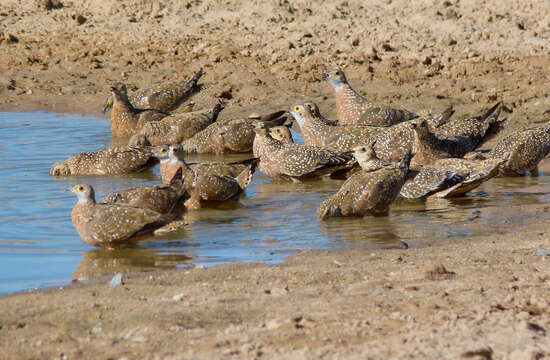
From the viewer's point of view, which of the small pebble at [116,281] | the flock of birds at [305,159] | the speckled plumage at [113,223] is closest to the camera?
the small pebble at [116,281]

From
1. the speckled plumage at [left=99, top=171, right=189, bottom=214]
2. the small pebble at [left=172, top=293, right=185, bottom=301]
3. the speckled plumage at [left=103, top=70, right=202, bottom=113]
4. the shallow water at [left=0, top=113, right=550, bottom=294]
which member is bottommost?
the shallow water at [left=0, top=113, right=550, bottom=294]

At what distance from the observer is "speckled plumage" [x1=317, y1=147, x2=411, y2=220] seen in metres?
8.59

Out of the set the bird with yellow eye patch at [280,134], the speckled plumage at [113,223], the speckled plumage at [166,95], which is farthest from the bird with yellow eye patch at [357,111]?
the speckled plumage at [113,223]

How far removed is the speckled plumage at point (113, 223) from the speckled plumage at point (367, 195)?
1.82 meters

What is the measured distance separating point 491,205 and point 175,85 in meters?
7.49

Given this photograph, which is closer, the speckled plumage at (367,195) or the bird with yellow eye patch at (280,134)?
the speckled plumage at (367,195)

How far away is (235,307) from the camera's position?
210 inches

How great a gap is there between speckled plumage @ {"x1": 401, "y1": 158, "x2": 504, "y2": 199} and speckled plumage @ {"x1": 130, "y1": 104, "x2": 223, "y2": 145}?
16.7 feet

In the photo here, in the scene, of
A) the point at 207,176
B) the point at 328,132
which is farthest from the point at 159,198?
the point at 328,132

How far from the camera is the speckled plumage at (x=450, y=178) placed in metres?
9.30

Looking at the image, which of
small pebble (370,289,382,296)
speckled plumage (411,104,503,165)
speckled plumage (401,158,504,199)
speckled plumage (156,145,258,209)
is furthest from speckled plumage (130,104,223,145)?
small pebble (370,289,382,296)

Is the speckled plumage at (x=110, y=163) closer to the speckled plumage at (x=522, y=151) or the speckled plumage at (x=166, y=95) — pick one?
the speckled plumage at (x=166, y=95)

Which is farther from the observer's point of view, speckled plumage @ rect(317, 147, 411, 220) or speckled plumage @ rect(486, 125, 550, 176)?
speckled plumage @ rect(486, 125, 550, 176)

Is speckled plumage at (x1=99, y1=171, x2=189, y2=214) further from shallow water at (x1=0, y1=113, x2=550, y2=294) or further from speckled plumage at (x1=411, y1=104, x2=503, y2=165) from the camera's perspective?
speckled plumage at (x1=411, y1=104, x2=503, y2=165)
